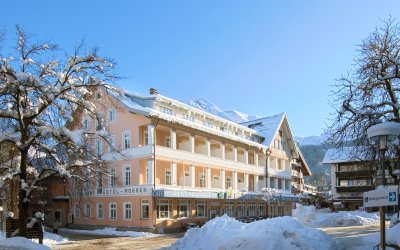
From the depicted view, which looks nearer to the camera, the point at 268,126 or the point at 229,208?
the point at 229,208

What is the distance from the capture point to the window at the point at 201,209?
141 feet

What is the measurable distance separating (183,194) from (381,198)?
1169 inches

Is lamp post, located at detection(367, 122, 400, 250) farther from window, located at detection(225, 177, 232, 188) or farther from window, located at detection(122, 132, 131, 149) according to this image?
window, located at detection(225, 177, 232, 188)

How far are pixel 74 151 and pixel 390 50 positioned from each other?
43.1ft

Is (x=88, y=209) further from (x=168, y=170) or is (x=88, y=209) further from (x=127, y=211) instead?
(x=168, y=170)

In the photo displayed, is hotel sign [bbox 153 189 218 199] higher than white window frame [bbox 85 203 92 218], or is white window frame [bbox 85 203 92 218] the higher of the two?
hotel sign [bbox 153 189 218 199]

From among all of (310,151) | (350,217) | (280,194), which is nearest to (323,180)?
(310,151)

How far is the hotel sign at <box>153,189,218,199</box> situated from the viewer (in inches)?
1437

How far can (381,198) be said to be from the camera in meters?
9.62

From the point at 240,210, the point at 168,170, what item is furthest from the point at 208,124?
the point at 240,210

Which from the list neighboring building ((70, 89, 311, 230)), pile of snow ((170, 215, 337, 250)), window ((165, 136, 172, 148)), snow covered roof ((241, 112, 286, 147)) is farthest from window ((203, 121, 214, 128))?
pile of snow ((170, 215, 337, 250))

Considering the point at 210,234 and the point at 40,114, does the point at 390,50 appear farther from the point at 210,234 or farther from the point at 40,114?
the point at 40,114

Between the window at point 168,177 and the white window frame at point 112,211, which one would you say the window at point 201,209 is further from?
the white window frame at point 112,211

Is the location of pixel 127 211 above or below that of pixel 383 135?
below
